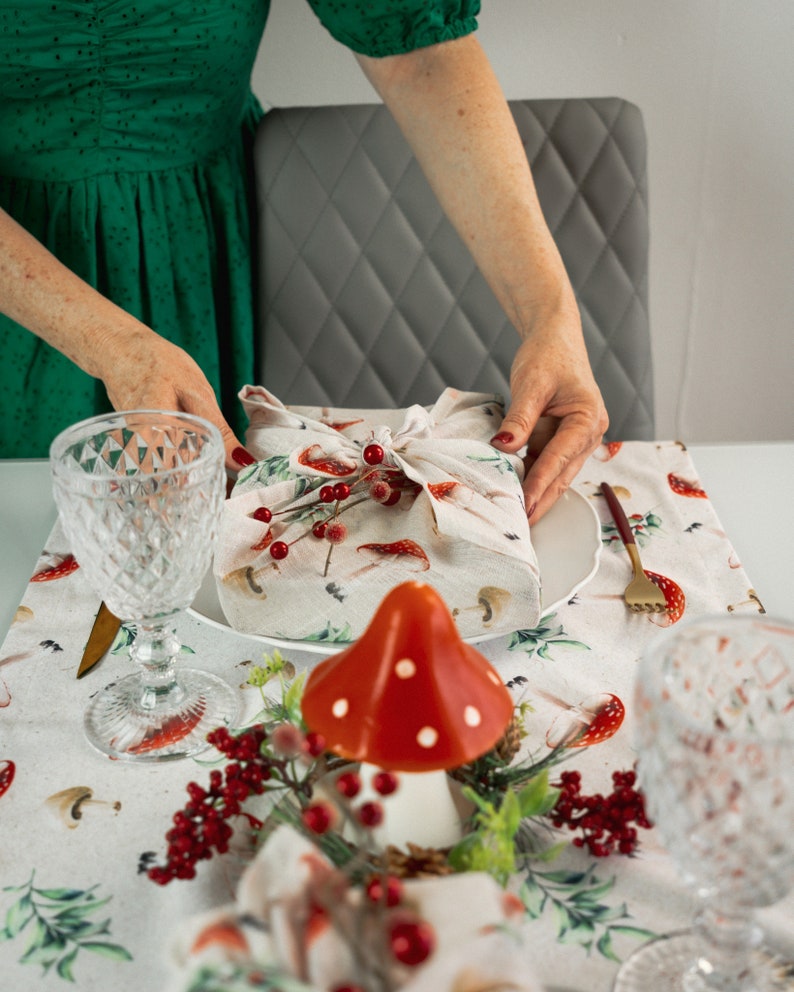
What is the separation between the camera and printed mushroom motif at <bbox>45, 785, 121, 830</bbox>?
0.56 meters

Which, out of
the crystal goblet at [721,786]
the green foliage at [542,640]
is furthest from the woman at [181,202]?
the crystal goblet at [721,786]

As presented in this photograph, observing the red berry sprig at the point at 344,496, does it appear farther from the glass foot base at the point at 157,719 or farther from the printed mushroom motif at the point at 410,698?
the printed mushroom motif at the point at 410,698

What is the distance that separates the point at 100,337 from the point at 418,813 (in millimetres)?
552

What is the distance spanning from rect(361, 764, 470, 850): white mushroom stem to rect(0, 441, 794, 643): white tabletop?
1.28 feet

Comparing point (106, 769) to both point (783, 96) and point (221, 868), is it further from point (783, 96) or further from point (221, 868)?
point (783, 96)

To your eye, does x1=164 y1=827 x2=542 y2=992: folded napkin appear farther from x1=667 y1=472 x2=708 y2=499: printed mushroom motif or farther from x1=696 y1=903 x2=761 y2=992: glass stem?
x1=667 y1=472 x2=708 y2=499: printed mushroom motif

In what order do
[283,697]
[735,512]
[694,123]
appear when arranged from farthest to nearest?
[694,123] → [735,512] → [283,697]

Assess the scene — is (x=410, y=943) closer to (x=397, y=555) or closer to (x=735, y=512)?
(x=397, y=555)

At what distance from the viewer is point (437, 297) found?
4.34 feet

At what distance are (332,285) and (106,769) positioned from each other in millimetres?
857

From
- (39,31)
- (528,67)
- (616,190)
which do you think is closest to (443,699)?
(39,31)

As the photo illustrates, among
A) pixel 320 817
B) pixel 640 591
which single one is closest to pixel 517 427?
pixel 640 591

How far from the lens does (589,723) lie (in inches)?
24.9

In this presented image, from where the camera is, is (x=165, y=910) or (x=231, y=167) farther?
(x=231, y=167)
